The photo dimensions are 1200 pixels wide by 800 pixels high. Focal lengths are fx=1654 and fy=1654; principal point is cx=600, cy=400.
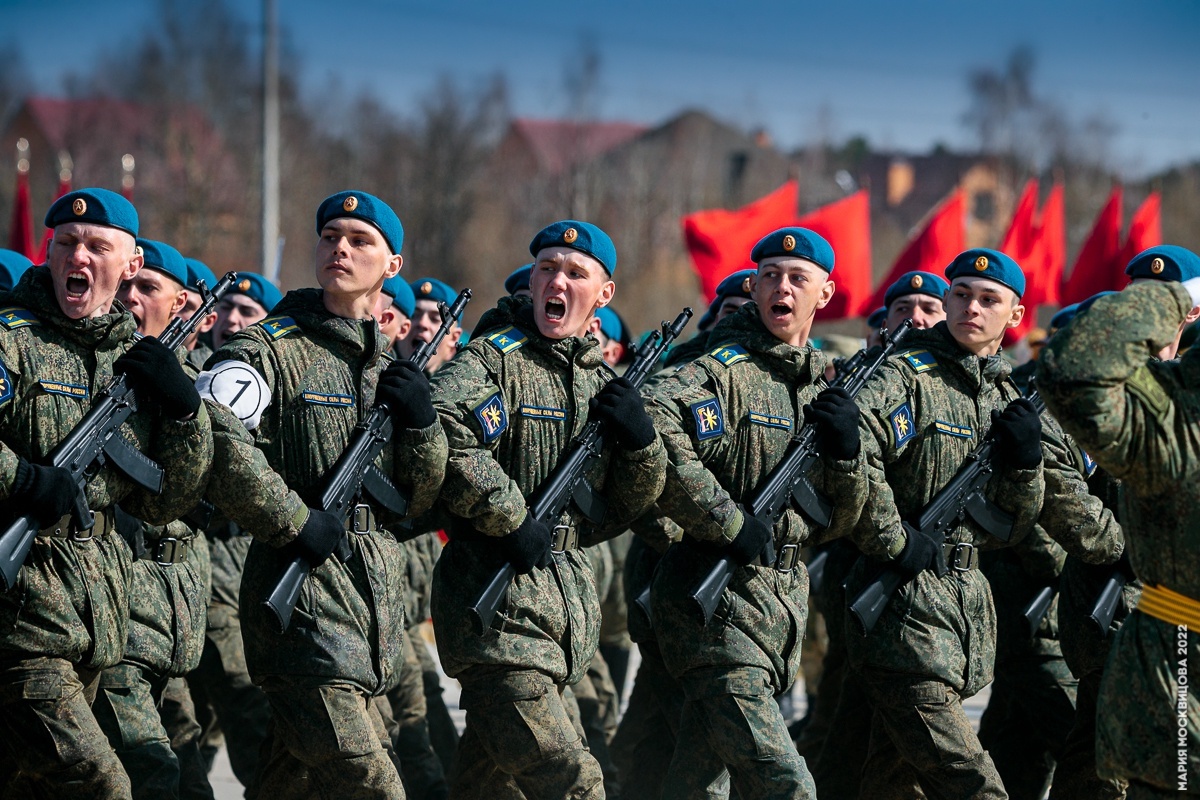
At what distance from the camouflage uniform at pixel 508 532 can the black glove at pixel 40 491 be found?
1.36 meters

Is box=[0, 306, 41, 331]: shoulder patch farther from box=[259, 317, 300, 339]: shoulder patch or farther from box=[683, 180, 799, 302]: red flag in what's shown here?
box=[683, 180, 799, 302]: red flag

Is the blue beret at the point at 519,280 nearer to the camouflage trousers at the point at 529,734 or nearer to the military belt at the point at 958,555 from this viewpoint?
the military belt at the point at 958,555

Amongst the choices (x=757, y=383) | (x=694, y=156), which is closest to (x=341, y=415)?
(x=757, y=383)

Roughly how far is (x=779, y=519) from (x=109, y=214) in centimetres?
264

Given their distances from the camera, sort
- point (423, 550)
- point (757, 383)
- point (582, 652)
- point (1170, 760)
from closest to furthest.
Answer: point (1170, 760) → point (582, 652) → point (757, 383) → point (423, 550)

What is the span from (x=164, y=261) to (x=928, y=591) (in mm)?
3408

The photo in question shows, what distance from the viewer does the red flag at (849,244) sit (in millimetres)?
13102

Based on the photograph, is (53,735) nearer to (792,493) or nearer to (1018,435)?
(792,493)

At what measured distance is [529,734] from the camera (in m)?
5.58

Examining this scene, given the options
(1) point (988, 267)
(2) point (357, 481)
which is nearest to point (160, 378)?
(2) point (357, 481)

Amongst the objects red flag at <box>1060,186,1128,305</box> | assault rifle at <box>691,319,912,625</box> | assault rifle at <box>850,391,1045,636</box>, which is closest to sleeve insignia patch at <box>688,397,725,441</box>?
assault rifle at <box>691,319,912,625</box>

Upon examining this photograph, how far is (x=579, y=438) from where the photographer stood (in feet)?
19.3

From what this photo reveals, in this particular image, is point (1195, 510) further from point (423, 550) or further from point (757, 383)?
point (423, 550)

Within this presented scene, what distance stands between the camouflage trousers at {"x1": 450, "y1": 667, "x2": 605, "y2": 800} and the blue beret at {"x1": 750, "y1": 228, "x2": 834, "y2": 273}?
1.98 meters
